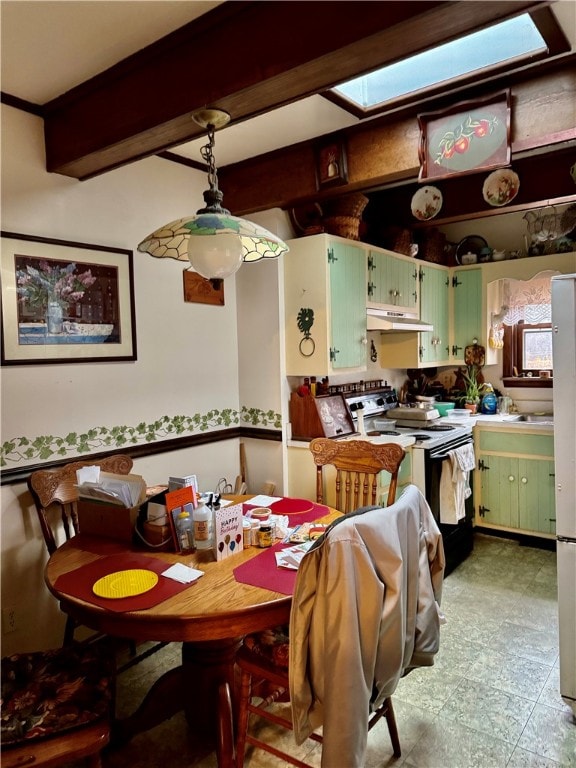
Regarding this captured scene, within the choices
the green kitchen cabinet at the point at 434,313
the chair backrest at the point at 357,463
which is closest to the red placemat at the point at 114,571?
the chair backrest at the point at 357,463

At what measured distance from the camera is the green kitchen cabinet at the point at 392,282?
11.6 feet

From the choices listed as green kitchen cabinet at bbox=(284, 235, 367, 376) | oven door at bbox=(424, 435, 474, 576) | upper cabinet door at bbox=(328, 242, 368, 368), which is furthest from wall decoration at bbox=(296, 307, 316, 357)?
oven door at bbox=(424, 435, 474, 576)

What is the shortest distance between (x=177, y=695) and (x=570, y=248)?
4.11 m

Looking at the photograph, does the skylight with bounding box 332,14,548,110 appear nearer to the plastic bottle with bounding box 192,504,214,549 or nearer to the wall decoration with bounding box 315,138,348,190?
the wall decoration with bounding box 315,138,348,190

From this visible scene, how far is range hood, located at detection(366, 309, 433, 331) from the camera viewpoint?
3.45 m

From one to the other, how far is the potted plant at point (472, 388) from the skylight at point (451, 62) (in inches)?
111

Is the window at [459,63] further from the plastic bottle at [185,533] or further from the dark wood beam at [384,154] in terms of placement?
the plastic bottle at [185,533]

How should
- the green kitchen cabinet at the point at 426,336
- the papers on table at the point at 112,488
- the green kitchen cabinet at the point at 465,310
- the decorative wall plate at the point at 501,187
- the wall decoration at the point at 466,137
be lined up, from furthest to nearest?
1. the green kitchen cabinet at the point at 465,310
2. the green kitchen cabinet at the point at 426,336
3. the decorative wall plate at the point at 501,187
4. the wall decoration at the point at 466,137
5. the papers on table at the point at 112,488

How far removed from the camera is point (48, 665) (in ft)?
5.33

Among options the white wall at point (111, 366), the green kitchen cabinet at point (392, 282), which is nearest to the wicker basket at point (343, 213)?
the green kitchen cabinet at point (392, 282)

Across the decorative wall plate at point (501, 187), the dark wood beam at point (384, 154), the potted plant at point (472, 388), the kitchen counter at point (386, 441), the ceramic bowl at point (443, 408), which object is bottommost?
the kitchen counter at point (386, 441)

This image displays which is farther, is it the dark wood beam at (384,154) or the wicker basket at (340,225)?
the wicker basket at (340,225)

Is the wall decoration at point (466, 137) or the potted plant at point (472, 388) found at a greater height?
the wall decoration at point (466, 137)

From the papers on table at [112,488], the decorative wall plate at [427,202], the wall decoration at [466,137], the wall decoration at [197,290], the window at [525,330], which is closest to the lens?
the papers on table at [112,488]
